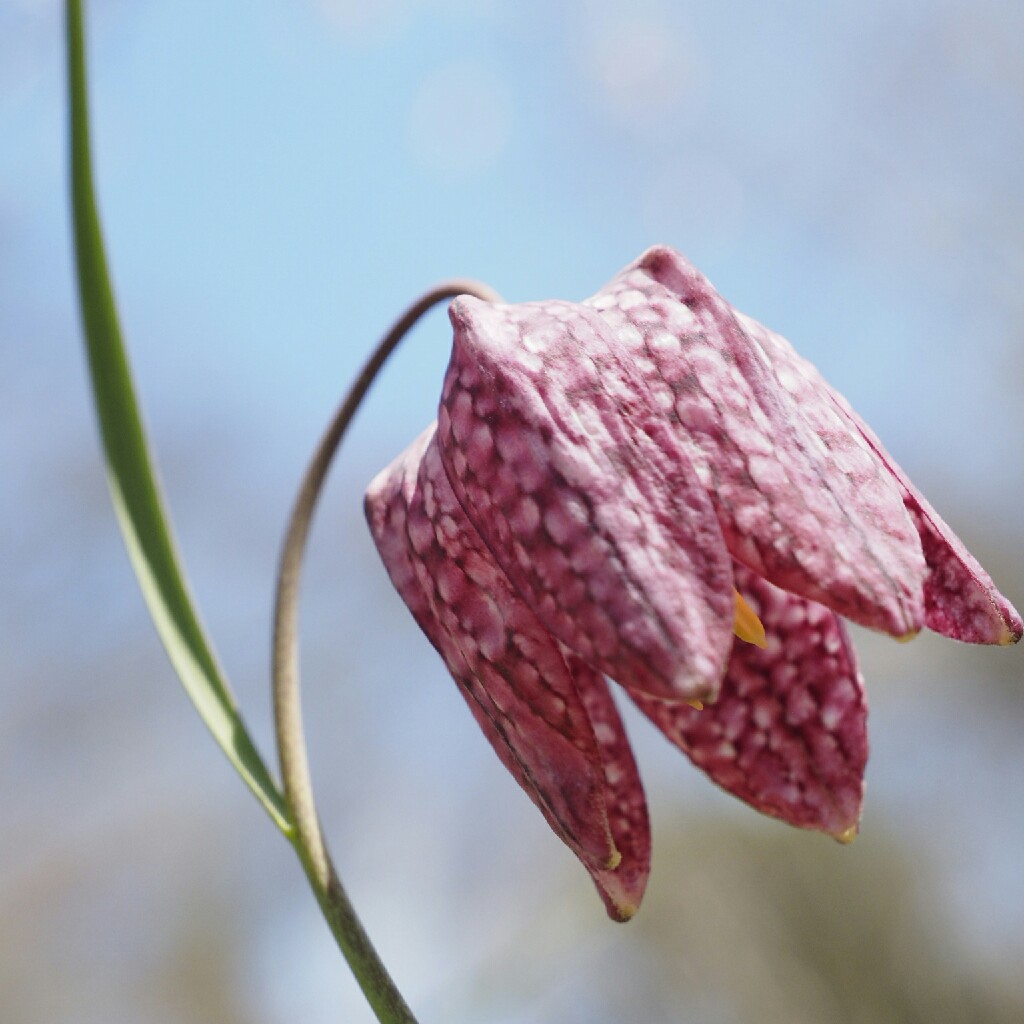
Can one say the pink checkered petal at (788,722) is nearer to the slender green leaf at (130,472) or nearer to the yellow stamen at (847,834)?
the yellow stamen at (847,834)

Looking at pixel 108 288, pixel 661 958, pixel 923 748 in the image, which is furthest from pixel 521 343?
pixel 923 748

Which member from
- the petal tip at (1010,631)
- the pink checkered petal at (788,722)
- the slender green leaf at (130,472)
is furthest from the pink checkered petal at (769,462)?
the slender green leaf at (130,472)

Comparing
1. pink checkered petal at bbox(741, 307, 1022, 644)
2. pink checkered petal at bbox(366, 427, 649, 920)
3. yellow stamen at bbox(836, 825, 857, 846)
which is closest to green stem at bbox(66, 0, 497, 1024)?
pink checkered petal at bbox(366, 427, 649, 920)

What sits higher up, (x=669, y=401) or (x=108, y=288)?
(x=108, y=288)

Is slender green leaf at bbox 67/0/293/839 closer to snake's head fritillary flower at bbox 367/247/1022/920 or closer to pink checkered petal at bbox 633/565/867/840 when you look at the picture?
snake's head fritillary flower at bbox 367/247/1022/920

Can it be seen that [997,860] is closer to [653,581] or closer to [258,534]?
[258,534]


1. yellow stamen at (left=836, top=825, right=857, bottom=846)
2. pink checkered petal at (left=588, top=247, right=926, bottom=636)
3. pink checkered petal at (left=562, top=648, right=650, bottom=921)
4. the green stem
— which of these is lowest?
yellow stamen at (left=836, top=825, right=857, bottom=846)
